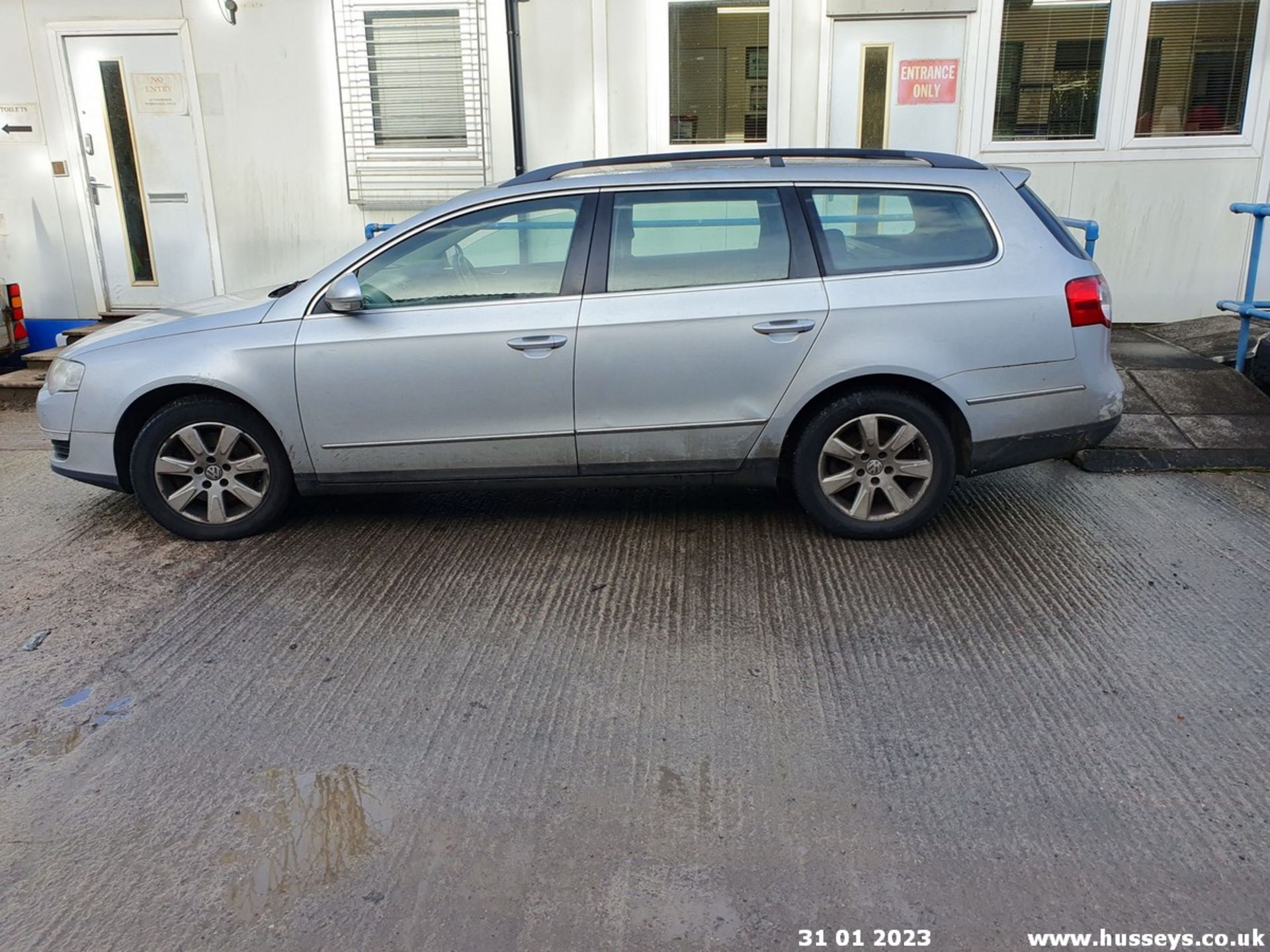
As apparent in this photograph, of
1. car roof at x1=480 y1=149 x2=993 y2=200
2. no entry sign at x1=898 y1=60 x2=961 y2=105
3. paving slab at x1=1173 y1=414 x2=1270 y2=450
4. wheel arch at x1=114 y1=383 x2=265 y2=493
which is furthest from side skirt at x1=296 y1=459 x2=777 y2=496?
no entry sign at x1=898 y1=60 x2=961 y2=105

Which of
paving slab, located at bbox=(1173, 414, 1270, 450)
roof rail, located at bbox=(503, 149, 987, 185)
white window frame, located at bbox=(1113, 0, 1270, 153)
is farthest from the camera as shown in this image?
white window frame, located at bbox=(1113, 0, 1270, 153)

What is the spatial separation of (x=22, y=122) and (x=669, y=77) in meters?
5.64

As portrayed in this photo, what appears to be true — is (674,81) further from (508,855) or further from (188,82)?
(508,855)

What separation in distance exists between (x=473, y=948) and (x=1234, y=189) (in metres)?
8.70

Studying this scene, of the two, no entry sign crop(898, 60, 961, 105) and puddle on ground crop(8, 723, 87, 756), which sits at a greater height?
no entry sign crop(898, 60, 961, 105)

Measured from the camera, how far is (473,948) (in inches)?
96.7

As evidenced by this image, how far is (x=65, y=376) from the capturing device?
4.93 meters

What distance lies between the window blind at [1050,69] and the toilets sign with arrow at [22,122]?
8.17 m

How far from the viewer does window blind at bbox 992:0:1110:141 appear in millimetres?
8312

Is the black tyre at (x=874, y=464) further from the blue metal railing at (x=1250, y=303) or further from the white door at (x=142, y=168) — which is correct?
the white door at (x=142, y=168)

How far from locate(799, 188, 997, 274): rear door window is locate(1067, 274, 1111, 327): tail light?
1.35 feet

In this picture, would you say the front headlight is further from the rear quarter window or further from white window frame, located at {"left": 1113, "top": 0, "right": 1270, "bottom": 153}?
white window frame, located at {"left": 1113, "top": 0, "right": 1270, "bottom": 153}

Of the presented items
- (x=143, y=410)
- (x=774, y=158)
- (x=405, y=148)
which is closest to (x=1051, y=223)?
(x=774, y=158)

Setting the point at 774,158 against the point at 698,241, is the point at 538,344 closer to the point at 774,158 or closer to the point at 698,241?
the point at 698,241
